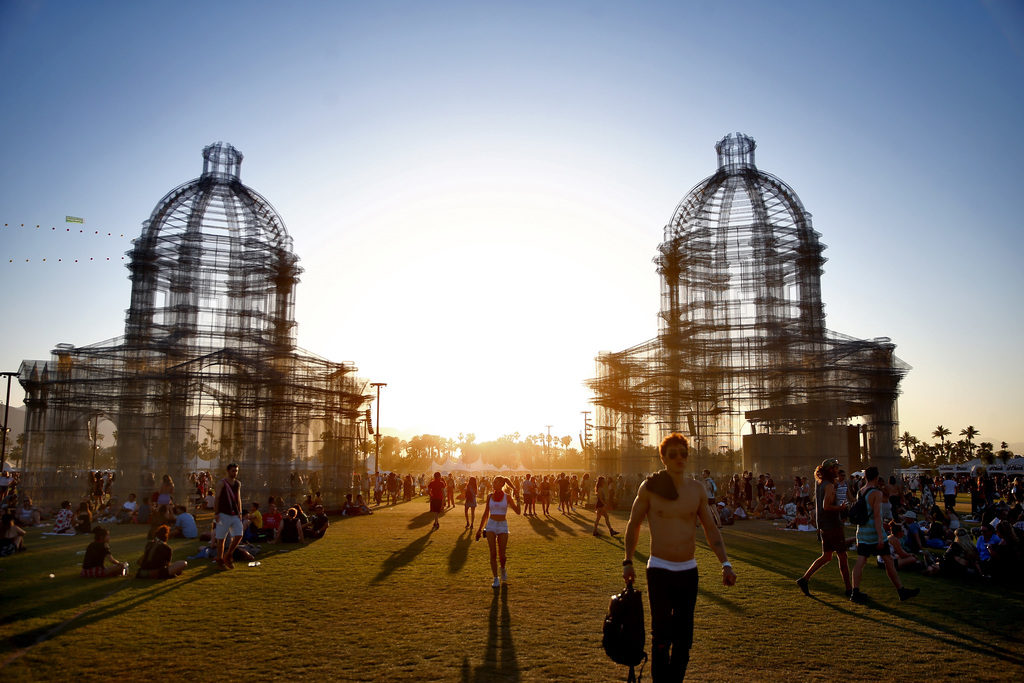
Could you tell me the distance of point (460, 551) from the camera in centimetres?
1819

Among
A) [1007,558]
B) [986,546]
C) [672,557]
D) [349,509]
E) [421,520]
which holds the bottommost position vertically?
[421,520]

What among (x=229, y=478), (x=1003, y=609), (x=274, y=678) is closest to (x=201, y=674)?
(x=274, y=678)

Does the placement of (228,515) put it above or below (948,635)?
above

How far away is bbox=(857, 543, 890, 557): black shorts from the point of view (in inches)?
431

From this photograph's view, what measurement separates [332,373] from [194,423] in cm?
660

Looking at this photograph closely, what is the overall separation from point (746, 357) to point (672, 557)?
1274 inches

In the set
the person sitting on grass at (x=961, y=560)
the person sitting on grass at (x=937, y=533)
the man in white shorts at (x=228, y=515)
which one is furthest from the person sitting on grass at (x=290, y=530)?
the person sitting on grass at (x=937, y=533)

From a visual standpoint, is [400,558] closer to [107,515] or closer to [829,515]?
[829,515]

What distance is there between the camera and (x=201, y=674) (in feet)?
24.6

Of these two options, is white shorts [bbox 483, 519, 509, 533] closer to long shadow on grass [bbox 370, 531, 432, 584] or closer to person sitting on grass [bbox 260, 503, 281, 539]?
long shadow on grass [bbox 370, 531, 432, 584]

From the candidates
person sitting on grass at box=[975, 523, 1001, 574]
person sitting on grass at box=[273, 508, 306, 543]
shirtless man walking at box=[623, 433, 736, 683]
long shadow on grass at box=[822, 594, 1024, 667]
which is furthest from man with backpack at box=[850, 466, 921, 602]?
person sitting on grass at box=[273, 508, 306, 543]

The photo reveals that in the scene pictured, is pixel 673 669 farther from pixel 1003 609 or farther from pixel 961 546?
pixel 961 546

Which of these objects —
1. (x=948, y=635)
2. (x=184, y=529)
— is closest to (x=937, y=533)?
(x=948, y=635)

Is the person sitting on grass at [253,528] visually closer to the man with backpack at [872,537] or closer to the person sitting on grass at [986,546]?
the man with backpack at [872,537]
